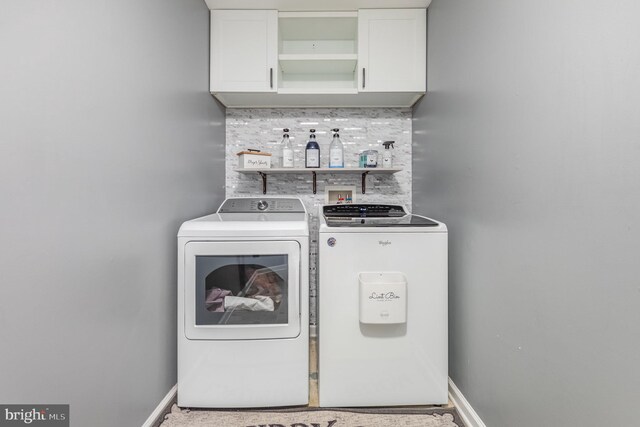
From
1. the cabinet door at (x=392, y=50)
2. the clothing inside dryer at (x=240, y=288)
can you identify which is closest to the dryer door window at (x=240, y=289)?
the clothing inside dryer at (x=240, y=288)

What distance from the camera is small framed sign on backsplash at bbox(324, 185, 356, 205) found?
94.8 inches

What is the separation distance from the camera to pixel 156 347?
143 centimetres

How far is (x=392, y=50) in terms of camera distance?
202 centimetres

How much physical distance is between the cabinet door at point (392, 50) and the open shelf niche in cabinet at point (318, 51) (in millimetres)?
92

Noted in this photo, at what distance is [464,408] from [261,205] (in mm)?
1725

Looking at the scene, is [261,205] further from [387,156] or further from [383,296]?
[383,296]

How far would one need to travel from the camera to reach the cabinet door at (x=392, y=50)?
2.00m

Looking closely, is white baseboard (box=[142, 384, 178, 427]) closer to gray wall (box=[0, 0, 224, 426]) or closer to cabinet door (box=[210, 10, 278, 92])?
gray wall (box=[0, 0, 224, 426])

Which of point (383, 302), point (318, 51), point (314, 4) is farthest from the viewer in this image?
point (318, 51)

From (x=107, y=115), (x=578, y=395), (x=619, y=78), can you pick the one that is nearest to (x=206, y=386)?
(x=107, y=115)

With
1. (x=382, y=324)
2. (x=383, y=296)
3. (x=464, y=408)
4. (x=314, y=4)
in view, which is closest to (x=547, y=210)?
(x=383, y=296)

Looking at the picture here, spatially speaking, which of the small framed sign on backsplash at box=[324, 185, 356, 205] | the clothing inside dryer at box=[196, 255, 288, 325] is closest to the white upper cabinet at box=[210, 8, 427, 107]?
the small framed sign on backsplash at box=[324, 185, 356, 205]

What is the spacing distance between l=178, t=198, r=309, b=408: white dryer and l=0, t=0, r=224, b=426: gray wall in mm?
150

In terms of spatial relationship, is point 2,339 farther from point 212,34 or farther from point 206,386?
point 212,34
